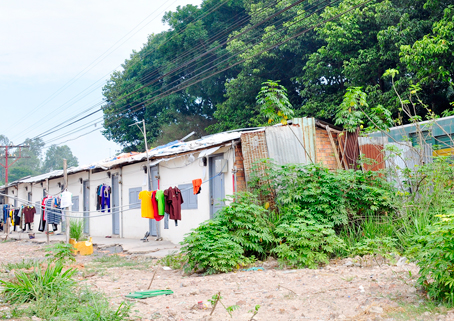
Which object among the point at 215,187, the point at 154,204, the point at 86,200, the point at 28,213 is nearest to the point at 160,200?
the point at 154,204

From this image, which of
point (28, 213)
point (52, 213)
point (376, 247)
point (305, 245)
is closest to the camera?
point (376, 247)

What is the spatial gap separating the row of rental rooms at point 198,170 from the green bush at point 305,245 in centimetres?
143

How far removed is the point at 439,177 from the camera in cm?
711

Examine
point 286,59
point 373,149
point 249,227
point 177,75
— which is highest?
point 177,75

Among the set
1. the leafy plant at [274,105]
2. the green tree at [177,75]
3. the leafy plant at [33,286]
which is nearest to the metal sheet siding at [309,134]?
the leafy plant at [274,105]

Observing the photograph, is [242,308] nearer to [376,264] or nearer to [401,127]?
[376,264]

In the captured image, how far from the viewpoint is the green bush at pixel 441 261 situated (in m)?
3.72

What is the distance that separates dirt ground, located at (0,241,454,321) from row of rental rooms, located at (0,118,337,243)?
2016mm

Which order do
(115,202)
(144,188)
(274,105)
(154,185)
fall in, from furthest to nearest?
(115,202) → (144,188) → (154,185) → (274,105)

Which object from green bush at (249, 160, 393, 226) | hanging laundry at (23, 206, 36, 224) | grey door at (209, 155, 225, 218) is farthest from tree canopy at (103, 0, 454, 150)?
hanging laundry at (23, 206, 36, 224)

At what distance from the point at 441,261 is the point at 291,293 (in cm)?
183

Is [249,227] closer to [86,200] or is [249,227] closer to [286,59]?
[86,200]

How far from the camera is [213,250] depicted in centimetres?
671

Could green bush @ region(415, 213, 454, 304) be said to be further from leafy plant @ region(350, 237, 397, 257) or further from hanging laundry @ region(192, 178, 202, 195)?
hanging laundry @ region(192, 178, 202, 195)
